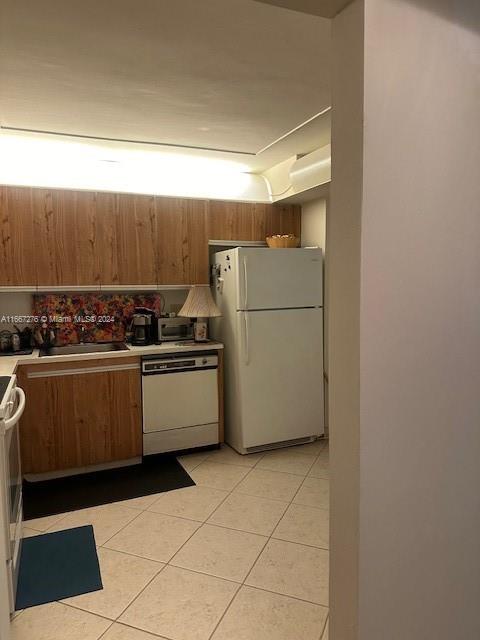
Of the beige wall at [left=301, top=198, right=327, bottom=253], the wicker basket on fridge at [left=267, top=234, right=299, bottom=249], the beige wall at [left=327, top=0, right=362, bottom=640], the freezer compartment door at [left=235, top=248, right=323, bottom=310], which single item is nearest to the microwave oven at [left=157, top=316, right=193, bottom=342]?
the freezer compartment door at [left=235, top=248, right=323, bottom=310]

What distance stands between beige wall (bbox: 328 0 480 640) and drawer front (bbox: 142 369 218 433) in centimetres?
243

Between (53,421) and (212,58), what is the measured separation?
8.44 feet

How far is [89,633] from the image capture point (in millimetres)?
1816

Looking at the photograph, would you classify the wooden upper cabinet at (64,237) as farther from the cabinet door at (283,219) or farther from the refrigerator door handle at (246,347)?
the cabinet door at (283,219)

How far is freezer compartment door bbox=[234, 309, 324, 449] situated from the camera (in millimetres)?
3598

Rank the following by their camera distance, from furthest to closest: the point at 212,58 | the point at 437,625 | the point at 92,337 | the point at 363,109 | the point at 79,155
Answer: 1. the point at 92,337
2. the point at 79,155
3. the point at 212,58
4. the point at 437,625
5. the point at 363,109

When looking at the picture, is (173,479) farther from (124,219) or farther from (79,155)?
(79,155)

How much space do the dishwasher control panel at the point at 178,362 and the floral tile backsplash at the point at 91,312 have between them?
0.62 meters

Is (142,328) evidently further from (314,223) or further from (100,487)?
(314,223)

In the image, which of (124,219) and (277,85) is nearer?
(277,85)

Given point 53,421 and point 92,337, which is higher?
point 92,337

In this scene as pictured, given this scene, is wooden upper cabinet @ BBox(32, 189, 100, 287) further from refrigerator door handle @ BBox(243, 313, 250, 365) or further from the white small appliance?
the white small appliance

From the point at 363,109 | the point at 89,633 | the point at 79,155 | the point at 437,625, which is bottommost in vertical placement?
the point at 89,633

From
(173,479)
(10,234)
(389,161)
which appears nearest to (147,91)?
(10,234)
